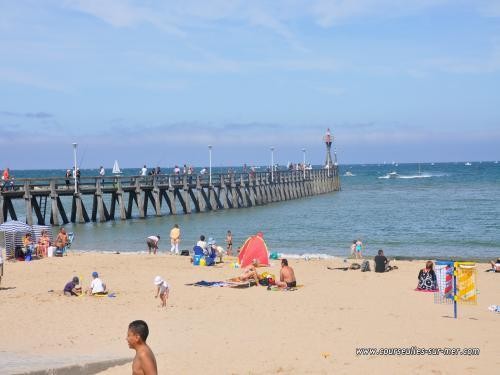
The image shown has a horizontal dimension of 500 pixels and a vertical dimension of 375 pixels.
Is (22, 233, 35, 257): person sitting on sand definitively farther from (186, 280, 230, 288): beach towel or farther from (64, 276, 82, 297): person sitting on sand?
(186, 280, 230, 288): beach towel

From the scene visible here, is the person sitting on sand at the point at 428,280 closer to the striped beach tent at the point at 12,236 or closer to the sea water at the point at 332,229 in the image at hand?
the sea water at the point at 332,229

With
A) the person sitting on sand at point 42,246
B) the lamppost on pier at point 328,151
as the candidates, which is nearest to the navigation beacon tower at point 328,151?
the lamppost on pier at point 328,151

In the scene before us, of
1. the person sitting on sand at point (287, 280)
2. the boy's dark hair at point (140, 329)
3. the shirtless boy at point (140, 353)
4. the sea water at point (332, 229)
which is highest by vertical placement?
the boy's dark hair at point (140, 329)

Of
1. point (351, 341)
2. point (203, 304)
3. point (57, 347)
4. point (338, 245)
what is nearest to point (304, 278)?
point (203, 304)

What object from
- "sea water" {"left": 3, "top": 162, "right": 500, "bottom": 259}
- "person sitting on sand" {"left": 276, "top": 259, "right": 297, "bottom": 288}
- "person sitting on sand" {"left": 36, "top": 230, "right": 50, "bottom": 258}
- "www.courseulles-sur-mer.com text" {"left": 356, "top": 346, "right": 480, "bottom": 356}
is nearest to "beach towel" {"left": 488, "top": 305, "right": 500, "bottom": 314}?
"www.courseulles-sur-mer.com text" {"left": 356, "top": 346, "right": 480, "bottom": 356}

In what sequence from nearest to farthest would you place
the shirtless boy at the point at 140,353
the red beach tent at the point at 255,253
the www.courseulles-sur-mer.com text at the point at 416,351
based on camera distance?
the shirtless boy at the point at 140,353 < the www.courseulles-sur-mer.com text at the point at 416,351 < the red beach tent at the point at 255,253

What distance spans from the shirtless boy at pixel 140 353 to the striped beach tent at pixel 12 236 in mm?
15319

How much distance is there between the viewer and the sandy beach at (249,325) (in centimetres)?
900

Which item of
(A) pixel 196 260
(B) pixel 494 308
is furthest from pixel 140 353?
(A) pixel 196 260

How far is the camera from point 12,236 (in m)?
20.1

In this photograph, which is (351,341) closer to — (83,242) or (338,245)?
(338,245)

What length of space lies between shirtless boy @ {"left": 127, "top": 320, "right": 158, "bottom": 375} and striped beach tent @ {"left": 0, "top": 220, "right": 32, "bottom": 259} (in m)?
15.3

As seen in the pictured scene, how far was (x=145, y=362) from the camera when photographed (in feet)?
18.4

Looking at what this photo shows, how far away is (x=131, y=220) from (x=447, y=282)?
28.4 meters
